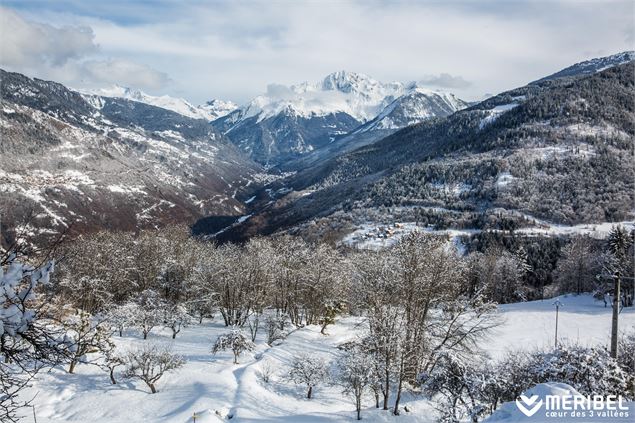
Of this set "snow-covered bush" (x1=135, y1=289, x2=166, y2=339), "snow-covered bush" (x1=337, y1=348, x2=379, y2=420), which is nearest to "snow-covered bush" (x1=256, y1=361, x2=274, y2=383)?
"snow-covered bush" (x1=337, y1=348, x2=379, y2=420)

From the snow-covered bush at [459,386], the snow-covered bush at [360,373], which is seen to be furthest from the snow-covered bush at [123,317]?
the snow-covered bush at [459,386]

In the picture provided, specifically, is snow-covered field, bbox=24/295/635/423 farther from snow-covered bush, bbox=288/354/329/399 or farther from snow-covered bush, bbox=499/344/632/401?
snow-covered bush, bbox=499/344/632/401

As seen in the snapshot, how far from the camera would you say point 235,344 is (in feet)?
117

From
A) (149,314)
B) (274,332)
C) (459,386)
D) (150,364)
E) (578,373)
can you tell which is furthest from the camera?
(274,332)

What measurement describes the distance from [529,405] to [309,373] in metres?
19.0

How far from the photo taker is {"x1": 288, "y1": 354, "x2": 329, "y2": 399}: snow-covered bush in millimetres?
30594

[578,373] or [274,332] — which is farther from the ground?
[578,373]

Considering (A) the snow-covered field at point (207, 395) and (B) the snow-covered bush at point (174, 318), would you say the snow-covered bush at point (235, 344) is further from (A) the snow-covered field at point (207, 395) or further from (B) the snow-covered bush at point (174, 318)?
(B) the snow-covered bush at point (174, 318)

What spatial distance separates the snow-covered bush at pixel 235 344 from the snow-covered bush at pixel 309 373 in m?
6.41

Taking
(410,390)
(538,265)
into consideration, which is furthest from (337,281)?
(538,265)

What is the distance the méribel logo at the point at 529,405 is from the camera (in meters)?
13.6

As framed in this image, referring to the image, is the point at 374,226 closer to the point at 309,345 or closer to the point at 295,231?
the point at 295,231

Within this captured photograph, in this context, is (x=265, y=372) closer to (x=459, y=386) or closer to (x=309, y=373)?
(x=309, y=373)

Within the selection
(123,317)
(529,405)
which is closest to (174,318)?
(123,317)
